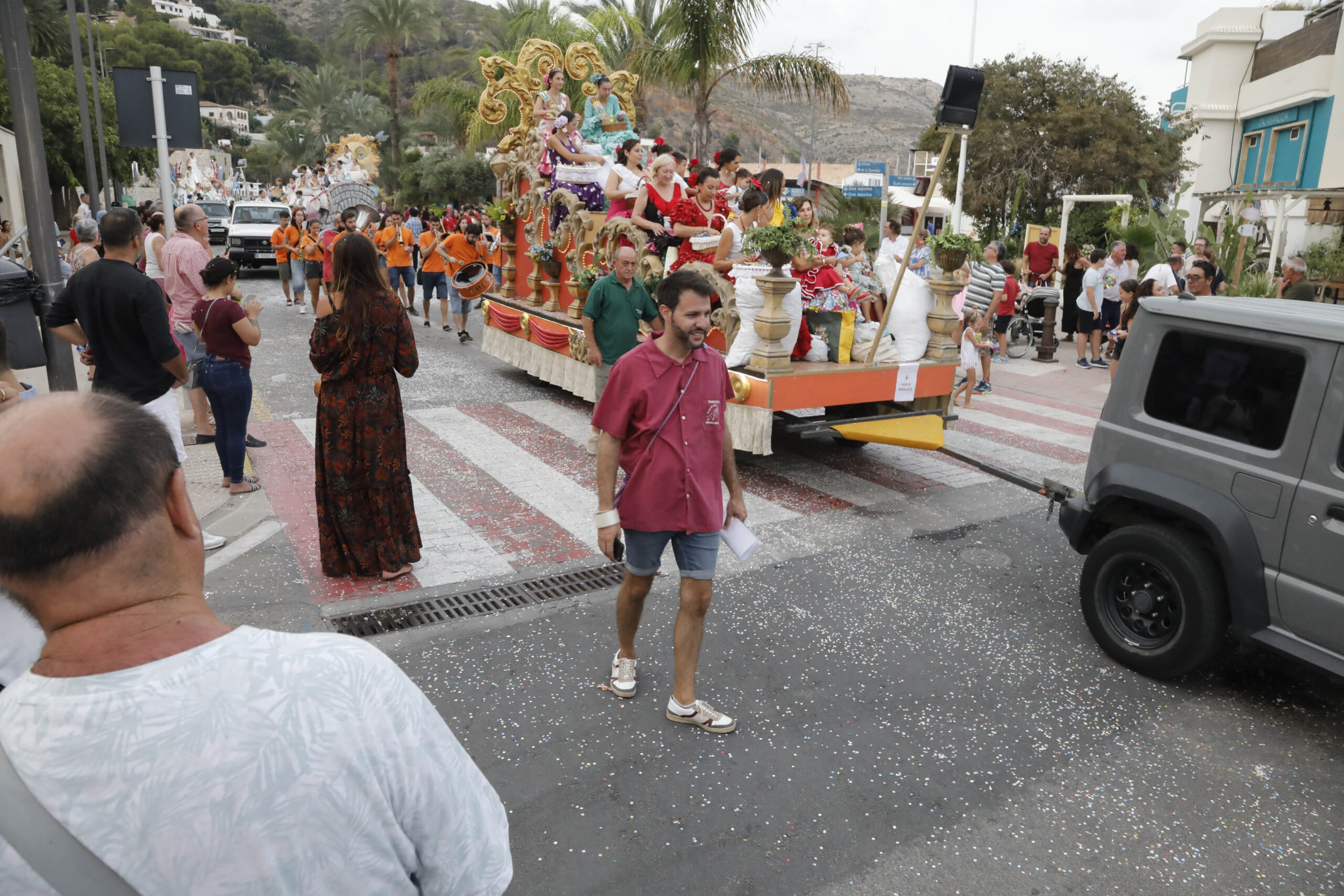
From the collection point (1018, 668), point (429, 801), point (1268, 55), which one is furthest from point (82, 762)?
point (1268, 55)

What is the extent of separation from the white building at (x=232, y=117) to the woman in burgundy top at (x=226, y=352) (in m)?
124

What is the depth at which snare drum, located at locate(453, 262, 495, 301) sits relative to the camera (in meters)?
13.0

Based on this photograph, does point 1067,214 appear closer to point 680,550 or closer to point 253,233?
point 680,550

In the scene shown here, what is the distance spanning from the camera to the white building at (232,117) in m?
114

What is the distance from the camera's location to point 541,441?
8547 millimetres

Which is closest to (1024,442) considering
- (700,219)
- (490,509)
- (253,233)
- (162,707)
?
(700,219)

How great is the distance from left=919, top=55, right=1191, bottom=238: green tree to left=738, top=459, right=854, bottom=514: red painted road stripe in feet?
73.6

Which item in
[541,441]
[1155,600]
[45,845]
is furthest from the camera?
[541,441]

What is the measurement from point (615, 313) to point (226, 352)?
2.80m

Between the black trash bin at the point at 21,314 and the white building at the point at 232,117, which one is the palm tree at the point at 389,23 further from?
the white building at the point at 232,117

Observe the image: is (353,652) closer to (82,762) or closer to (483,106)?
(82,762)

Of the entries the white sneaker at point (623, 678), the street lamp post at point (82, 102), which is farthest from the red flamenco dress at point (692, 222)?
the street lamp post at point (82, 102)

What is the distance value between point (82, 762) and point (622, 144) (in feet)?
31.4

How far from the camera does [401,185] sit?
41.5 m
